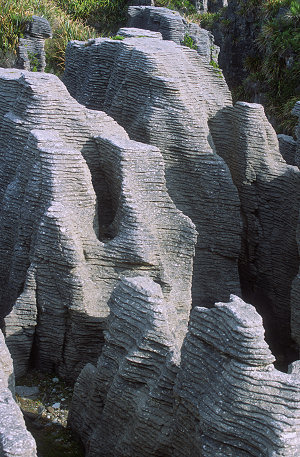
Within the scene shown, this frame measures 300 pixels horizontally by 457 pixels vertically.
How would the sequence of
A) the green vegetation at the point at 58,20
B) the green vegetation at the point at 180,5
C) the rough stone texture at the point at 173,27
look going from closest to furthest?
the rough stone texture at the point at 173,27, the green vegetation at the point at 58,20, the green vegetation at the point at 180,5

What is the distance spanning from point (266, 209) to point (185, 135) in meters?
2.82

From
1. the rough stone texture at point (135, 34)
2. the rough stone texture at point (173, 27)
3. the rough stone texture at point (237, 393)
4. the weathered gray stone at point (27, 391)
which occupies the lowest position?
the weathered gray stone at point (27, 391)

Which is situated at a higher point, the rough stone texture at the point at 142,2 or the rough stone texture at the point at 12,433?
the rough stone texture at the point at 12,433

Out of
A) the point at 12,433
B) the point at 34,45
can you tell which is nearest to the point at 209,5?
the point at 34,45

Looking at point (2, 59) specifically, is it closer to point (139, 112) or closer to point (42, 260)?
point (139, 112)

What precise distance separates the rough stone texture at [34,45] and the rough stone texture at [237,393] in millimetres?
17362

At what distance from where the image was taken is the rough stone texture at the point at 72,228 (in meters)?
12.9

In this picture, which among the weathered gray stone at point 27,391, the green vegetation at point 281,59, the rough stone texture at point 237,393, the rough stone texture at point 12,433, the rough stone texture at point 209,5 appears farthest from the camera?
the rough stone texture at point 209,5

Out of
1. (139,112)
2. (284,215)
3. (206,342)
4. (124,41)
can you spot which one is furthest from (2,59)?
(206,342)

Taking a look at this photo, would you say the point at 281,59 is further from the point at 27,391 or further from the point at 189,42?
the point at 27,391

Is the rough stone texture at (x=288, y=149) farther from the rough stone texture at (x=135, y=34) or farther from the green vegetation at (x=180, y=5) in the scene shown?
the green vegetation at (x=180, y=5)

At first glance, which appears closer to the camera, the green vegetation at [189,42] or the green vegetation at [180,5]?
the green vegetation at [189,42]

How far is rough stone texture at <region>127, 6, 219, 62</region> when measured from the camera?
21.0 meters

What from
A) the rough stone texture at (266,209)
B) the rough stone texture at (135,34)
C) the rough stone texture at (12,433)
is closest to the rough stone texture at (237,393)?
the rough stone texture at (12,433)
